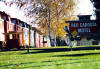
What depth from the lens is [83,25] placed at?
60688mm

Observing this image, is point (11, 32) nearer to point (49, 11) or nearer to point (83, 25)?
point (49, 11)

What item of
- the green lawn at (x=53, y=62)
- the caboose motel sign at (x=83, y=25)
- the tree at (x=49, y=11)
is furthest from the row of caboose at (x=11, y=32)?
the green lawn at (x=53, y=62)

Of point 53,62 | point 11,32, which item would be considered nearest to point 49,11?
point 11,32

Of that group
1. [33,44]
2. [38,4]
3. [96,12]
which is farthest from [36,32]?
[96,12]

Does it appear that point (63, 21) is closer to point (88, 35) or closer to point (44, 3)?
point (44, 3)

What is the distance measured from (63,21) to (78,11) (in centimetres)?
389

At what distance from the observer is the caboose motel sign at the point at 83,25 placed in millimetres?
59434

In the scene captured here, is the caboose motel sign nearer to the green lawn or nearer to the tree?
the tree

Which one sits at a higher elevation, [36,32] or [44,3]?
[44,3]

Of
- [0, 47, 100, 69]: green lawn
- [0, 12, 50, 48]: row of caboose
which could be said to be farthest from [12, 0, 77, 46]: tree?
[0, 47, 100, 69]: green lawn

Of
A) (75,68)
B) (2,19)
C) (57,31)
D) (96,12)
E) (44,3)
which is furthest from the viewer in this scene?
(57,31)

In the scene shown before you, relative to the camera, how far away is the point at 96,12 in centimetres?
3553

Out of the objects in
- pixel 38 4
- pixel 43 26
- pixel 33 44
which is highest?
pixel 38 4

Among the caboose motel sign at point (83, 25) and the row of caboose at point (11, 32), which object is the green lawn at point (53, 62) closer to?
the row of caboose at point (11, 32)
